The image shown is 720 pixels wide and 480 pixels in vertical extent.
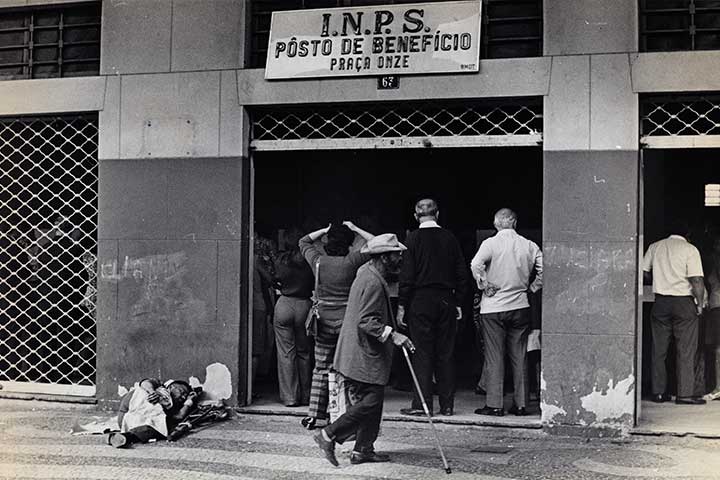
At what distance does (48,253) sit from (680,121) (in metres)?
6.60

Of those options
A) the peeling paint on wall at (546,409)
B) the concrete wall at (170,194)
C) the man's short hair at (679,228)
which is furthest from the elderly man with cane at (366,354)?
the man's short hair at (679,228)

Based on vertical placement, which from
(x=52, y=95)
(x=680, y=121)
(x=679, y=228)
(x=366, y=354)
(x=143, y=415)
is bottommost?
(x=143, y=415)

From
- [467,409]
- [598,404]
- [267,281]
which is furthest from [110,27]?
[598,404]

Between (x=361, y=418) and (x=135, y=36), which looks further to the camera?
(x=135, y=36)

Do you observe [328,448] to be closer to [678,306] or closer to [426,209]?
[426,209]

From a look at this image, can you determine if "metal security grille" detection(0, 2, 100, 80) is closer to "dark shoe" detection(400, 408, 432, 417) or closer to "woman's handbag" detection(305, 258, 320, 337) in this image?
"woman's handbag" detection(305, 258, 320, 337)

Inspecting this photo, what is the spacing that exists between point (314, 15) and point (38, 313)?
4.45 m

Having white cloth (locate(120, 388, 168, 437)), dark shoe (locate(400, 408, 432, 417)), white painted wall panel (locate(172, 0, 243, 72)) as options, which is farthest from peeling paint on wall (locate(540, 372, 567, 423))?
white painted wall panel (locate(172, 0, 243, 72))

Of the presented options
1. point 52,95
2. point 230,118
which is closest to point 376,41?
point 230,118

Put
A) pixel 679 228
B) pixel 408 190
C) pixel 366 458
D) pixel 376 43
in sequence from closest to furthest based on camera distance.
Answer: pixel 366 458
pixel 376 43
pixel 679 228
pixel 408 190

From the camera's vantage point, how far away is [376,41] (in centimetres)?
964

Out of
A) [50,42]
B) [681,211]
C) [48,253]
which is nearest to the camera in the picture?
[50,42]

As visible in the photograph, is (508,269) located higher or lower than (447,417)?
higher

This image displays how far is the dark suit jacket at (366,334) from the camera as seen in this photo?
25.8ft
